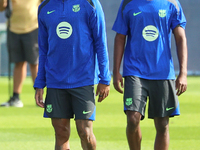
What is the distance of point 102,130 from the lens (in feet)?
21.1

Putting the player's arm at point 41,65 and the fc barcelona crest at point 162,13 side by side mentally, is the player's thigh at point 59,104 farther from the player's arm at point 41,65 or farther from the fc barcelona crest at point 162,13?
the fc barcelona crest at point 162,13

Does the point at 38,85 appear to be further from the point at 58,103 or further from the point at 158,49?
the point at 158,49

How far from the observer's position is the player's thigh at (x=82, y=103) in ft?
13.3

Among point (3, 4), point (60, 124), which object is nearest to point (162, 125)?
point (60, 124)

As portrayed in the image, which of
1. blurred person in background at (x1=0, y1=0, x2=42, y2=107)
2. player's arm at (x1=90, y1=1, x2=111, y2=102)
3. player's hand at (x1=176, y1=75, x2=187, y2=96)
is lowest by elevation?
blurred person in background at (x1=0, y1=0, x2=42, y2=107)

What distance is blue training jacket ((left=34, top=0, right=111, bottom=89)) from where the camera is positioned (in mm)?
4020

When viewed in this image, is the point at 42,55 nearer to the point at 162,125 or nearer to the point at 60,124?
the point at 60,124

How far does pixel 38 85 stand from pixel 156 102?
1.13m

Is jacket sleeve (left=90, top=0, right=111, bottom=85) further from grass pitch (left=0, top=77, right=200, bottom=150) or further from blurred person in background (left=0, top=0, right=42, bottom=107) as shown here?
blurred person in background (left=0, top=0, right=42, bottom=107)

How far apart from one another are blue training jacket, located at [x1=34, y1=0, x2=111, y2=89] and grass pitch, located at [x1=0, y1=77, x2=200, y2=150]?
153cm

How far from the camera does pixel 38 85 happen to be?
4.20 meters

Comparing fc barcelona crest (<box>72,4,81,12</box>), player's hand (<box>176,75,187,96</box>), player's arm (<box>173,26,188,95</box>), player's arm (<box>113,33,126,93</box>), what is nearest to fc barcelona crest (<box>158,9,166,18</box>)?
player's arm (<box>173,26,188,95</box>)

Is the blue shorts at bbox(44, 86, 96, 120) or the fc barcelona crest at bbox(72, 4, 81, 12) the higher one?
the fc barcelona crest at bbox(72, 4, 81, 12)

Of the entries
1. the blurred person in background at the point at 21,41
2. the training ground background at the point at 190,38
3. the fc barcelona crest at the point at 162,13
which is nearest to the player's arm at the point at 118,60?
the fc barcelona crest at the point at 162,13
